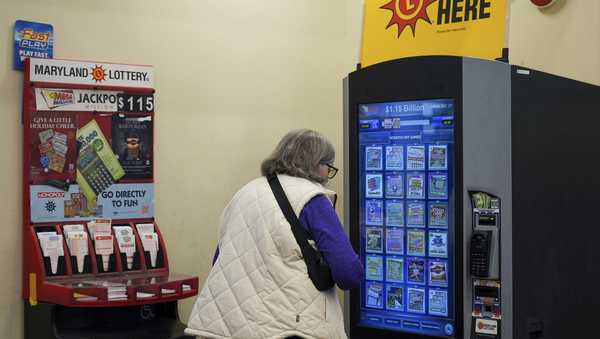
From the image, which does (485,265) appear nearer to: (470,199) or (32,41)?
(470,199)

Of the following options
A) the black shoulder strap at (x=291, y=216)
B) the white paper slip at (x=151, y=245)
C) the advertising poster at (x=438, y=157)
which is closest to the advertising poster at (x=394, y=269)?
the advertising poster at (x=438, y=157)

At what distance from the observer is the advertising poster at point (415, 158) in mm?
3592

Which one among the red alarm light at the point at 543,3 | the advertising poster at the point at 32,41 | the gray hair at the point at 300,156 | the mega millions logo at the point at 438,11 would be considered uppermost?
the red alarm light at the point at 543,3

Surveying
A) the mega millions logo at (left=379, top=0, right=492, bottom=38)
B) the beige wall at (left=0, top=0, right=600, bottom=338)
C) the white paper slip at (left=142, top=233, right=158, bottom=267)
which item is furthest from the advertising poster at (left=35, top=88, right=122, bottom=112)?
the mega millions logo at (left=379, top=0, right=492, bottom=38)

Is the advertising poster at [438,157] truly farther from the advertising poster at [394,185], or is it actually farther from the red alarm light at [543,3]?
the red alarm light at [543,3]

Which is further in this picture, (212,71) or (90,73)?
(212,71)

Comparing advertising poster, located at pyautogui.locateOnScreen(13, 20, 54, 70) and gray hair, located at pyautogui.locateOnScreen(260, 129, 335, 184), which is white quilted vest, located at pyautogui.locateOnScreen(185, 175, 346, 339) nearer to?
gray hair, located at pyautogui.locateOnScreen(260, 129, 335, 184)

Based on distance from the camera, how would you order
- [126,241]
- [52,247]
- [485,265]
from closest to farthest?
[485,265], [52,247], [126,241]

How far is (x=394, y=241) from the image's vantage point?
370cm

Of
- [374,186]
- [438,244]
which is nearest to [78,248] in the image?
[374,186]

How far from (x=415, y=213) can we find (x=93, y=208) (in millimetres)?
1805

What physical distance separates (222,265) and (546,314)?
1558 mm

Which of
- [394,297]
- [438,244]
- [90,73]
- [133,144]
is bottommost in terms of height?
[394,297]

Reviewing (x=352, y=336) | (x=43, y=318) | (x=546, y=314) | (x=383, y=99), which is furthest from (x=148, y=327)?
(x=546, y=314)
